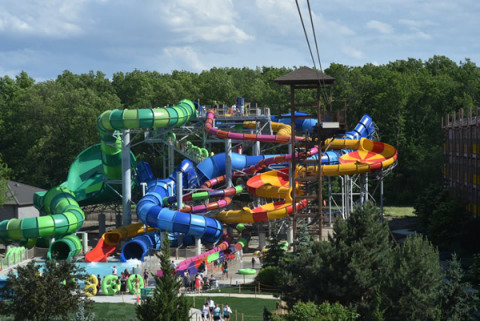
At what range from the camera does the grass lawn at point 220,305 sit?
31062mm

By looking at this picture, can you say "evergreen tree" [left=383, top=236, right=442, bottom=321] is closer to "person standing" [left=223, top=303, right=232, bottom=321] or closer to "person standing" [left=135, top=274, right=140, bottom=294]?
"person standing" [left=223, top=303, right=232, bottom=321]

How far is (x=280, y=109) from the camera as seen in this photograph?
82.1 metres

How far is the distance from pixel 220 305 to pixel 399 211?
38980 mm

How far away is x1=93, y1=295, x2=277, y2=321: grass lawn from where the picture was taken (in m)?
31.1

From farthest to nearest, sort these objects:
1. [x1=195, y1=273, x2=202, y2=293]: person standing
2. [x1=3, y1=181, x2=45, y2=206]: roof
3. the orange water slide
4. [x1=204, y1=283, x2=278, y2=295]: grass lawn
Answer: [x1=3, y1=181, x2=45, y2=206]: roof, the orange water slide, [x1=195, y1=273, x2=202, y2=293]: person standing, [x1=204, y1=283, x2=278, y2=295]: grass lawn

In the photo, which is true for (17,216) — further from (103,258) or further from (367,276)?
(367,276)

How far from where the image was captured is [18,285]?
85.4ft

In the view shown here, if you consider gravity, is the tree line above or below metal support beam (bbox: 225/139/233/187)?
below

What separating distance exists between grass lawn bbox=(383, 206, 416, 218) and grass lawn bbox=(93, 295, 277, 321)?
32.8 m

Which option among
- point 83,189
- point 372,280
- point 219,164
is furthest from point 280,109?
point 372,280

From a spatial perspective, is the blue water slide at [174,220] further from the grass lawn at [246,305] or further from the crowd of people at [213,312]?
the crowd of people at [213,312]

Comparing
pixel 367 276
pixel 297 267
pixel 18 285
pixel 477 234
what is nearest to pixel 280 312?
pixel 297 267

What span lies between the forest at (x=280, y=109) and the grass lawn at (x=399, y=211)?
92.1 inches

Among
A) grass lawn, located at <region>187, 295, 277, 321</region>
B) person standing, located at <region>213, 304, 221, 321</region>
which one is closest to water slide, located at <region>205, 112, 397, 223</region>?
grass lawn, located at <region>187, 295, 277, 321</region>
